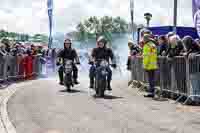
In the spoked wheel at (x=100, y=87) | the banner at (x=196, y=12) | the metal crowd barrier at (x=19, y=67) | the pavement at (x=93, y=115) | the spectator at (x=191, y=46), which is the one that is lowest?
the pavement at (x=93, y=115)

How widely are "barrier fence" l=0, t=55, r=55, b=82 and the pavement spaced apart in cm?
589

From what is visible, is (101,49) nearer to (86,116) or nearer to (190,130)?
(86,116)

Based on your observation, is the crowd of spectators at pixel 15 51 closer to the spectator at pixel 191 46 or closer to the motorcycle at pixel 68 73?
the motorcycle at pixel 68 73

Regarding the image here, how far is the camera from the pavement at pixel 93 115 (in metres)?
9.98

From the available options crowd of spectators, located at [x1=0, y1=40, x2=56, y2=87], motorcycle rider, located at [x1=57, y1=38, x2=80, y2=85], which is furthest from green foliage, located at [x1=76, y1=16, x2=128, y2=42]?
motorcycle rider, located at [x1=57, y1=38, x2=80, y2=85]

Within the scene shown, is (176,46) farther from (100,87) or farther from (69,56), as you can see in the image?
(69,56)

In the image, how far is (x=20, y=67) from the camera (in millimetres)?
26391

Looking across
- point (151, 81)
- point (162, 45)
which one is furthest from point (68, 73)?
point (162, 45)

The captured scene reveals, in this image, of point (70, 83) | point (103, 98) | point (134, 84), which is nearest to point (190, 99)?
point (103, 98)

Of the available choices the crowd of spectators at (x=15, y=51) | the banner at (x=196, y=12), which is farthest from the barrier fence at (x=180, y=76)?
the crowd of spectators at (x=15, y=51)

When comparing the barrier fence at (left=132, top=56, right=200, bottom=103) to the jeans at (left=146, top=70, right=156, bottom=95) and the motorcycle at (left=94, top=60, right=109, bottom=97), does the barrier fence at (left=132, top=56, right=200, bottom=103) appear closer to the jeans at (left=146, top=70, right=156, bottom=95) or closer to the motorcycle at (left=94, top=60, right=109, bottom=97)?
the jeans at (left=146, top=70, right=156, bottom=95)

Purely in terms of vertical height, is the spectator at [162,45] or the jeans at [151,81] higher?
the spectator at [162,45]

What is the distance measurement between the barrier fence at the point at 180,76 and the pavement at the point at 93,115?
0.53 metres

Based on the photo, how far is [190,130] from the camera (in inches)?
386
